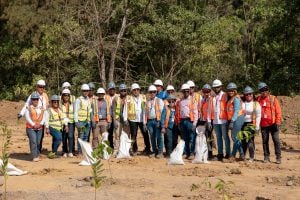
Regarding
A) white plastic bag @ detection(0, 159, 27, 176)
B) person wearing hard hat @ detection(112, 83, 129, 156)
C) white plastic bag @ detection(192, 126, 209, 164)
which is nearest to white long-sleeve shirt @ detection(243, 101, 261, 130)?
white plastic bag @ detection(192, 126, 209, 164)

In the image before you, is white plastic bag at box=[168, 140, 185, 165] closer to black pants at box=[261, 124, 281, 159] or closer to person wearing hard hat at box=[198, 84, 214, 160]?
person wearing hard hat at box=[198, 84, 214, 160]

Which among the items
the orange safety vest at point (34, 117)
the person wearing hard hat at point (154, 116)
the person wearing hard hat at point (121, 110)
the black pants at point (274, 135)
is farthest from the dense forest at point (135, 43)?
the black pants at point (274, 135)

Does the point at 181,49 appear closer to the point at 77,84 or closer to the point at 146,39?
the point at 146,39

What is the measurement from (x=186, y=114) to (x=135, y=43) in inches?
628

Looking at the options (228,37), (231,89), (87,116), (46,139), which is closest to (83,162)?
(87,116)

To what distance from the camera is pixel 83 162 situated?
12039mm

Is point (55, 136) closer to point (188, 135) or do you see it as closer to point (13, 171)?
point (13, 171)

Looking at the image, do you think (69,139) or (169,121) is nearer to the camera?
(169,121)

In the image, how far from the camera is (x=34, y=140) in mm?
12594

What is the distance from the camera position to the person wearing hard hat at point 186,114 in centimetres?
1240

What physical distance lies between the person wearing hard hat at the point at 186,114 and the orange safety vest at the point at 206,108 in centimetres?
14

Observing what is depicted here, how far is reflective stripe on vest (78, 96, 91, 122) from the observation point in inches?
510

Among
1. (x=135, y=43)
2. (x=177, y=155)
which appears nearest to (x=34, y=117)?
(x=177, y=155)

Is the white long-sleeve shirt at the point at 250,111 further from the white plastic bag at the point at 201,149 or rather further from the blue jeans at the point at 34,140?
the blue jeans at the point at 34,140
